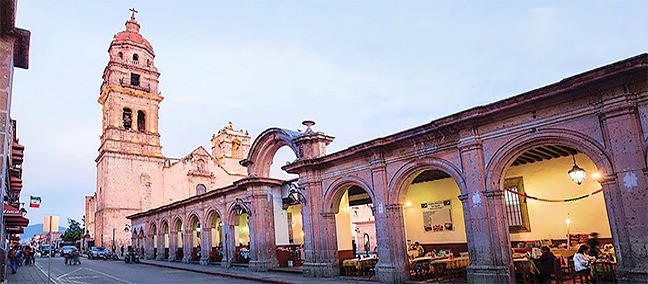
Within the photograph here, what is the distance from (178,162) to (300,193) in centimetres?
3359

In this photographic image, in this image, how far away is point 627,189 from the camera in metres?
9.00

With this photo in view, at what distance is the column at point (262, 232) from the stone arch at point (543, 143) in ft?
36.5

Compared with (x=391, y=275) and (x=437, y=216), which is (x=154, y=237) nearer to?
(x=437, y=216)

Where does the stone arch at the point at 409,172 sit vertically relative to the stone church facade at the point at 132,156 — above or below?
below

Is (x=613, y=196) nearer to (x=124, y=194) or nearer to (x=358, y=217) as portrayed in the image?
(x=358, y=217)

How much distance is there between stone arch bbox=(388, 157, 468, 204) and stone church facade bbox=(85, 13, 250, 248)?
36006 mm

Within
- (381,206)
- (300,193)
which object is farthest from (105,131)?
(381,206)

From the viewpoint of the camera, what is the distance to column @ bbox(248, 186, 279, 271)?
19734 mm

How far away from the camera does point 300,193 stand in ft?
59.0

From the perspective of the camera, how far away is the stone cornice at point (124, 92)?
43.6 m

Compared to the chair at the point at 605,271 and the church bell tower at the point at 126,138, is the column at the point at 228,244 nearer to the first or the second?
the chair at the point at 605,271

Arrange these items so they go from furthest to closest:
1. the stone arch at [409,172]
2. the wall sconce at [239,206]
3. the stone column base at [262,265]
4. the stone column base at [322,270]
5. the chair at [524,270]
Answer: the wall sconce at [239,206]
the stone column base at [262,265]
the stone column base at [322,270]
the stone arch at [409,172]
the chair at [524,270]

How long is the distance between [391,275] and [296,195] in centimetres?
609

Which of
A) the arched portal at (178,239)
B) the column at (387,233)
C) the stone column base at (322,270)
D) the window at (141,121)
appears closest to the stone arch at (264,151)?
the stone column base at (322,270)
